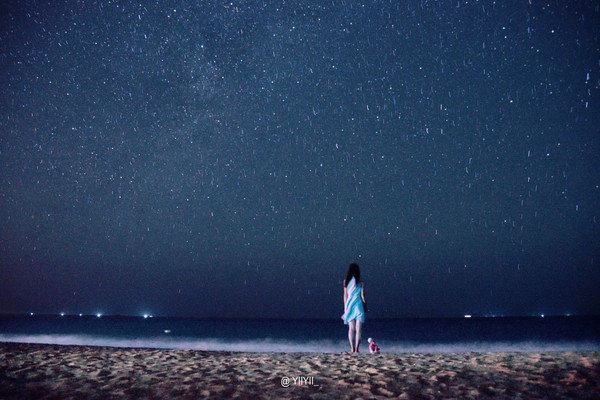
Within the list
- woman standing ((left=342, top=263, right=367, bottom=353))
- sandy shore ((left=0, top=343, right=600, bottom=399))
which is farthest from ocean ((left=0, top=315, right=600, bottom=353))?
sandy shore ((left=0, top=343, right=600, bottom=399))

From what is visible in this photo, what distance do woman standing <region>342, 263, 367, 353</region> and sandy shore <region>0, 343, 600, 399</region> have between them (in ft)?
3.71

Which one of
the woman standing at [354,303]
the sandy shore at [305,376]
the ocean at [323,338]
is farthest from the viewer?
the ocean at [323,338]

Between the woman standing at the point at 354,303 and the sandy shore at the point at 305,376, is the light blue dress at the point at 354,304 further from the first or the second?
the sandy shore at the point at 305,376

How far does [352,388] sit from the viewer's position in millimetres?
3799

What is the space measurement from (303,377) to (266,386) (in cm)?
53

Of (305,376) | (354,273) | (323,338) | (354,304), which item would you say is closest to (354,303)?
(354,304)

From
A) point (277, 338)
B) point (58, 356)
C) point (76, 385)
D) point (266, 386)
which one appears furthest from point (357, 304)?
point (277, 338)

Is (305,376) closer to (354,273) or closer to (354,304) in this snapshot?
(354,304)

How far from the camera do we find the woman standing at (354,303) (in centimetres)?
690

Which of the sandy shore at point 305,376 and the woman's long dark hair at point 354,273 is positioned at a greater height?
the woman's long dark hair at point 354,273

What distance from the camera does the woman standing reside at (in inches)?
272

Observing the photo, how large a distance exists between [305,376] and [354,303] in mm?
2809

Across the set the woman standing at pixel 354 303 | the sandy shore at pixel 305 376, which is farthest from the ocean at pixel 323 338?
the sandy shore at pixel 305 376

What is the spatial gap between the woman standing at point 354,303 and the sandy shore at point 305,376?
3.71 feet
